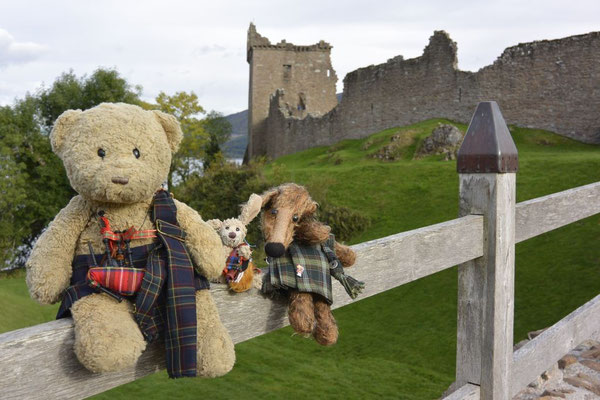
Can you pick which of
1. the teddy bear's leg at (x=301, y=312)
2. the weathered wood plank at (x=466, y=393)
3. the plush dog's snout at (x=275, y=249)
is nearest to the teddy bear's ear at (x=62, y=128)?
the plush dog's snout at (x=275, y=249)

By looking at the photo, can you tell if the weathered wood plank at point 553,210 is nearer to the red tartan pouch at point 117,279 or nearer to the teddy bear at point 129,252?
the teddy bear at point 129,252

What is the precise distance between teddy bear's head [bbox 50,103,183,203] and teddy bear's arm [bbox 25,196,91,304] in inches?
3.7

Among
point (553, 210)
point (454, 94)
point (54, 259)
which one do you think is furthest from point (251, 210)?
point (454, 94)

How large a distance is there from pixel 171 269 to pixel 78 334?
0.92 feet

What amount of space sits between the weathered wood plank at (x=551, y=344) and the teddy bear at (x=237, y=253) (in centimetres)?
180

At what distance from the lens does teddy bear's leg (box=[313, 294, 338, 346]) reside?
1894 mm

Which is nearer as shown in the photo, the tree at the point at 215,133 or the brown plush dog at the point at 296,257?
the brown plush dog at the point at 296,257

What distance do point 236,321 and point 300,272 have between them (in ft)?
0.80

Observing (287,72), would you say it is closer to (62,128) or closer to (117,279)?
(62,128)

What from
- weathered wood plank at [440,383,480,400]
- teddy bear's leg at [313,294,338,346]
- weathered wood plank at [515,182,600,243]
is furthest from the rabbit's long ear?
weathered wood plank at [515,182,600,243]

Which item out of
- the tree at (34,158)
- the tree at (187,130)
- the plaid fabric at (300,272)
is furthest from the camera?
the tree at (187,130)

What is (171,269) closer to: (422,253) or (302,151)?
(422,253)

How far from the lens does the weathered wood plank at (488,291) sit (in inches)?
105

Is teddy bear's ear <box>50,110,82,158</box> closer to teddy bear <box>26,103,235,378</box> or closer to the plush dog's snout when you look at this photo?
teddy bear <box>26,103,235,378</box>
